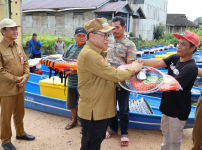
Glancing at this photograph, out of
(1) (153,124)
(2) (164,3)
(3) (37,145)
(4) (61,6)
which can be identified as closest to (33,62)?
(3) (37,145)

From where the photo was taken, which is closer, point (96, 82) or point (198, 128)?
point (96, 82)

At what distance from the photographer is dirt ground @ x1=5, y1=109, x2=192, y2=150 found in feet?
11.7

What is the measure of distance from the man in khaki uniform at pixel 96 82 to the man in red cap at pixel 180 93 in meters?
0.57

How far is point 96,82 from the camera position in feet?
7.30

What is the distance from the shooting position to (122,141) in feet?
11.9

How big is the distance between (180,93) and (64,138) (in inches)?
98.6

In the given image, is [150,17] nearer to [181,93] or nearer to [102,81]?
[181,93]

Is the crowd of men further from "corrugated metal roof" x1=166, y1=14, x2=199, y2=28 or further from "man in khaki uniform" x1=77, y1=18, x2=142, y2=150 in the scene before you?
"corrugated metal roof" x1=166, y1=14, x2=199, y2=28

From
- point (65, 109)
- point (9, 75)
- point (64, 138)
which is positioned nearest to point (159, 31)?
point (65, 109)

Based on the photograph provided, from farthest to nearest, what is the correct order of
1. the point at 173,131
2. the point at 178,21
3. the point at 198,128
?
the point at 178,21
the point at 198,128
the point at 173,131

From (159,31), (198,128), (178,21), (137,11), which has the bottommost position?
A: (198,128)

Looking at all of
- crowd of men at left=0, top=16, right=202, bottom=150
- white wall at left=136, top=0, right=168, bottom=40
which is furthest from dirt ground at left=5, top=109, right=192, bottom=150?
white wall at left=136, top=0, right=168, bottom=40

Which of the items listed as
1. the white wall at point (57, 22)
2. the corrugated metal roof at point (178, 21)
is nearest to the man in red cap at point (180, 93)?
the white wall at point (57, 22)

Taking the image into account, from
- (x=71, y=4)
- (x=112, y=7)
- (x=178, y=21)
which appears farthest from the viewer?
(x=178, y=21)
